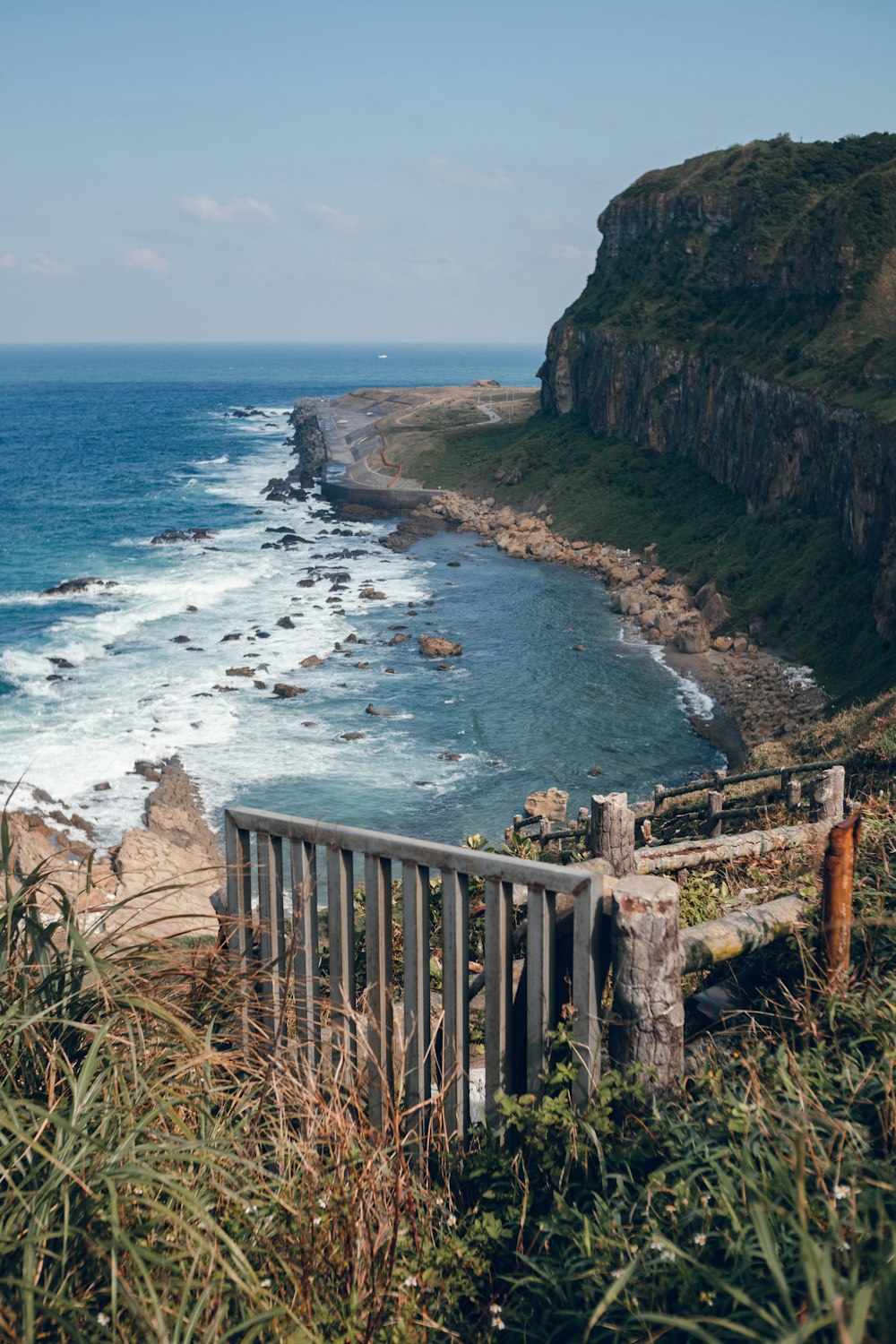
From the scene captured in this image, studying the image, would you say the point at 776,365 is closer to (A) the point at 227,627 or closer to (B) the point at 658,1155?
(A) the point at 227,627

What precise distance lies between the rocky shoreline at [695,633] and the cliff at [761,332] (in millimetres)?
3606

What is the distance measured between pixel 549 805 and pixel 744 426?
30506 mm

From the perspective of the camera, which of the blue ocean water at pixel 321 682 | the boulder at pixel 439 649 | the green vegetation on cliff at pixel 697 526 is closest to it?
the blue ocean water at pixel 321 682

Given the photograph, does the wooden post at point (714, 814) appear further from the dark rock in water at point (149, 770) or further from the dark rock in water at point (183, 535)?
the dark rock in water at point (183, 535)

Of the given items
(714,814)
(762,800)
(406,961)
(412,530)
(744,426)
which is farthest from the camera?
(412,530)

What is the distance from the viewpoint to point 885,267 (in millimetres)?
47156

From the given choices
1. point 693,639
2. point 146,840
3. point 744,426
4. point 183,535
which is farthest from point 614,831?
point 183,535

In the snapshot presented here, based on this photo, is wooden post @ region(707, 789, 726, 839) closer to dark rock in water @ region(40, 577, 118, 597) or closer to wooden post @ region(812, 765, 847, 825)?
wooden post @ region(812, 765, 847, 825)

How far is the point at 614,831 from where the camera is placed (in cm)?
823

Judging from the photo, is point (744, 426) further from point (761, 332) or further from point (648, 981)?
point (648, 981)

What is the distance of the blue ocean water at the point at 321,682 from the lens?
97.1 feet

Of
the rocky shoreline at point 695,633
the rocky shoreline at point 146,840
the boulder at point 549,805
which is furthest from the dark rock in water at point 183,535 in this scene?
the boulder at point 549,805

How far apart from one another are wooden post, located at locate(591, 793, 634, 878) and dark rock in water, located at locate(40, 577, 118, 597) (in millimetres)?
47599

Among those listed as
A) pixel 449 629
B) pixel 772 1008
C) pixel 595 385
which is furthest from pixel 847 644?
pixel 595 385
